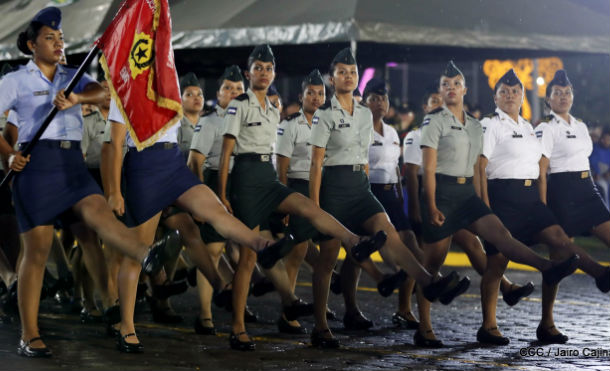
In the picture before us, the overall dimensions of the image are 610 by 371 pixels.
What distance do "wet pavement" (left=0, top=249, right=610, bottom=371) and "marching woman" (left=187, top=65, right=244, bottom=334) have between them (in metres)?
0.60

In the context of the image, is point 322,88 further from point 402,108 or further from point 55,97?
point 402,108

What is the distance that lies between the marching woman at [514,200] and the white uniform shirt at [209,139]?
2440mm

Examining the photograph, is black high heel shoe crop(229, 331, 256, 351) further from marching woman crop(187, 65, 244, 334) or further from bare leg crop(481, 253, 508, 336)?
bare leg crop(481, 253, 508, 336)

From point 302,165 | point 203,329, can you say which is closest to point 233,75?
point 302,165

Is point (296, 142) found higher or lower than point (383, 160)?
higher

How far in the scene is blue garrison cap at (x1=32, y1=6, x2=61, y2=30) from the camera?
7734mm

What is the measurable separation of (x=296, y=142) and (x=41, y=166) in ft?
10.8

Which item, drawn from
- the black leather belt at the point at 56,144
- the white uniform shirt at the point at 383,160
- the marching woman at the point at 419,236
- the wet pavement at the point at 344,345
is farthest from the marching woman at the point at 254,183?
the white uniform shirt at the point at 383,160

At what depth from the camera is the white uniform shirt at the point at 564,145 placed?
9.52 m

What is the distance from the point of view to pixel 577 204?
30.7 feet

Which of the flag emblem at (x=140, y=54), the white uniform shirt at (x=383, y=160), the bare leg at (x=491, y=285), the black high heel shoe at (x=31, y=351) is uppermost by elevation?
the flag emblem at (x=140, y=54)

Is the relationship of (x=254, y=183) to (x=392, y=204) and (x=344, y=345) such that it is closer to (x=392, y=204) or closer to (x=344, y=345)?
(x=344, y=345)

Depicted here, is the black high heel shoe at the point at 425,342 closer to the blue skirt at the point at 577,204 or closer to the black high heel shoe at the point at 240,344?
the black high heel shoe at the point at 240,344

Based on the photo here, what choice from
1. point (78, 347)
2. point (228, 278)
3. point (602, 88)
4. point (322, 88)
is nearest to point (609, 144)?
point (322, 88)
